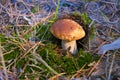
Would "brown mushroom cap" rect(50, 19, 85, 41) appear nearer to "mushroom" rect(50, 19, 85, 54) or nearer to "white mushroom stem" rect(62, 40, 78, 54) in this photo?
"mushroom" rect(50, 19, 85, 54)

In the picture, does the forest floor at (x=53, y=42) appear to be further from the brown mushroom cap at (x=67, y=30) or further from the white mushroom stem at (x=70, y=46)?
the brown mushroom cap at (x=67, y=30)

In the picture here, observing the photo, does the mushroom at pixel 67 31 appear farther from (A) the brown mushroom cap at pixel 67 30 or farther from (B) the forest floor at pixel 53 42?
(B) the forest floor at pixel 53 42

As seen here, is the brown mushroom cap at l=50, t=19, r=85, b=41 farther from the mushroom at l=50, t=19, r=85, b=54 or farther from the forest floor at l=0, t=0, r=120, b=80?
the forest floor at l=0, t=0, r=120, b=80

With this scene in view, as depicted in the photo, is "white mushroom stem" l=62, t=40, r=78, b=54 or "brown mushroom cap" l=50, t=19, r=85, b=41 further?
"white mushroom stem" l=62, t=40, r=78, b=54

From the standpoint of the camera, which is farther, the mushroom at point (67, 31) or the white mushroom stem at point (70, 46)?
the white mushroom stem at point (70, 46)

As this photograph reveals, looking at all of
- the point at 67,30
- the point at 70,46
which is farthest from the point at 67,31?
the point at 70,46

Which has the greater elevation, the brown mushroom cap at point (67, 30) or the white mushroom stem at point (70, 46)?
the brown mushroom cap at point (67, 30)

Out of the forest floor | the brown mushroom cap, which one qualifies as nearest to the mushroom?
the brown mushroom cap

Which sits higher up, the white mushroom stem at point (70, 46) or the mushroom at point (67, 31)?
the mushroom at point (67, 31)

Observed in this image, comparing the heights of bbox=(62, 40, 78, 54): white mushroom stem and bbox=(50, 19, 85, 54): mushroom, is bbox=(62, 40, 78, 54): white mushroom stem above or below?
below

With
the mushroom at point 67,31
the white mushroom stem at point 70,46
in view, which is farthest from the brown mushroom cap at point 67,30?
the white mushroom stem at point 70,46

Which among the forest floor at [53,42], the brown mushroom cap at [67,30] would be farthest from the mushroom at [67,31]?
the forest floor at [53,42]
